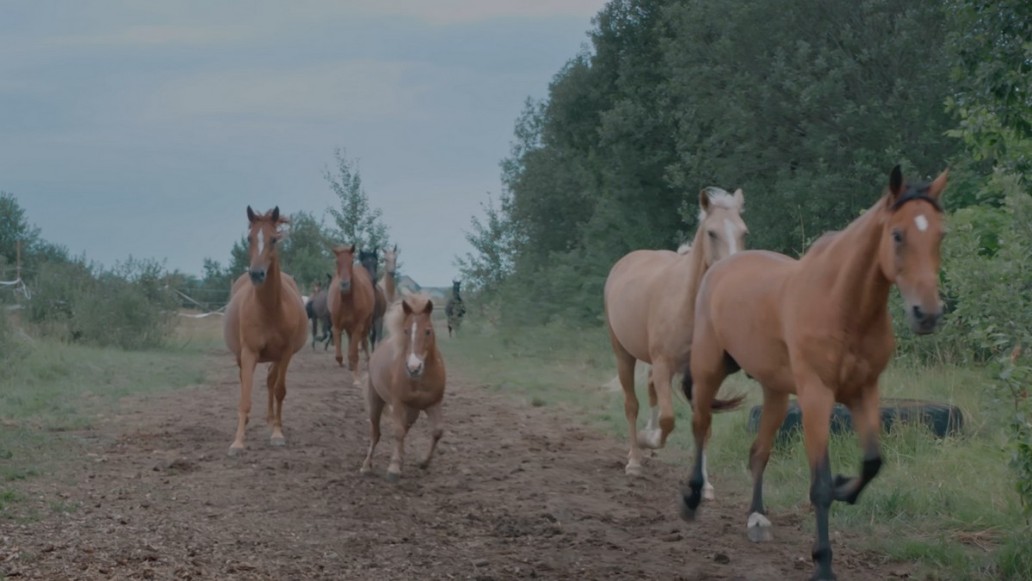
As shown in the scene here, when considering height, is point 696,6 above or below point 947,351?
above

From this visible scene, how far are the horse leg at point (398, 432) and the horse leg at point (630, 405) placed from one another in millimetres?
1878

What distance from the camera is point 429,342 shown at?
9.09 meters

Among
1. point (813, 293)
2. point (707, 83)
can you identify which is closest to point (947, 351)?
point (813, 293)

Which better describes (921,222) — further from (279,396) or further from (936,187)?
(279,396)

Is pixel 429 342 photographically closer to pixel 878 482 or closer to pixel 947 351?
pixel 878 482

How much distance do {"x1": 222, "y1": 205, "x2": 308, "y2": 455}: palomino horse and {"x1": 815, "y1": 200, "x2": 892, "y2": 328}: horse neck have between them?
628 centimetres

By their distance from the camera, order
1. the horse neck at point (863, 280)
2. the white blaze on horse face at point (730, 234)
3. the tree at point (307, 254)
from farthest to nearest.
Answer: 1. the tree at point (307, 254)
2. the white blaze on horse face at point (730, 234)
3. the horse neck at point (863, 280)

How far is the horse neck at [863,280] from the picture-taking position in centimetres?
536

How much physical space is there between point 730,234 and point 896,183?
3.06 m

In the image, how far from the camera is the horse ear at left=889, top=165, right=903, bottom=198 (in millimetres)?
5035

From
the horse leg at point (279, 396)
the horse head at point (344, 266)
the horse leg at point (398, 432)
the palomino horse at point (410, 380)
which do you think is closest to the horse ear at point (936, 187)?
the palomino horse at point (410, 380)

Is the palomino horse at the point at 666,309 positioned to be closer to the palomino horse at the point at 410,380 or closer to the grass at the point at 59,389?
the palomino horse at the point at 410,380

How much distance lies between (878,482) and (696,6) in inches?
711

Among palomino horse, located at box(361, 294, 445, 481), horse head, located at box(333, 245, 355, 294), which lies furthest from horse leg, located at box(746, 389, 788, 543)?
horse head, located at box(333, 245, 355, 294)
